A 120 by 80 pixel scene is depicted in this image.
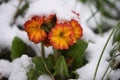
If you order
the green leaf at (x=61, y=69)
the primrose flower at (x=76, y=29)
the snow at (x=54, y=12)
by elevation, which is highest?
the snow at (x=54, y=12)

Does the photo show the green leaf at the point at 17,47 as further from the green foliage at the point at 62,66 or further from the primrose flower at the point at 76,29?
the primrose flower at the point at 76,29

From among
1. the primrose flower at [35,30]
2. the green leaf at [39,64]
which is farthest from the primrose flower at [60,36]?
the green leaf at [39,64]

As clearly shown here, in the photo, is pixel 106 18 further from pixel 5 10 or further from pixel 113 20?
pixel 5 10

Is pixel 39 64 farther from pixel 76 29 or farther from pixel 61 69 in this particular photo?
pixel 76 29

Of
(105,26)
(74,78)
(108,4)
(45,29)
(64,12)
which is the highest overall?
(108,4)

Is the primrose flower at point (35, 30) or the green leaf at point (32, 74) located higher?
the primrose flower at point (35, 30)

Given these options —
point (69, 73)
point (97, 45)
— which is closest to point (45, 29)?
point (69, 73)

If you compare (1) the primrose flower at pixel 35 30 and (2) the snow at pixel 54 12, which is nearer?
(1) the primrose flower at pixel 35 30
